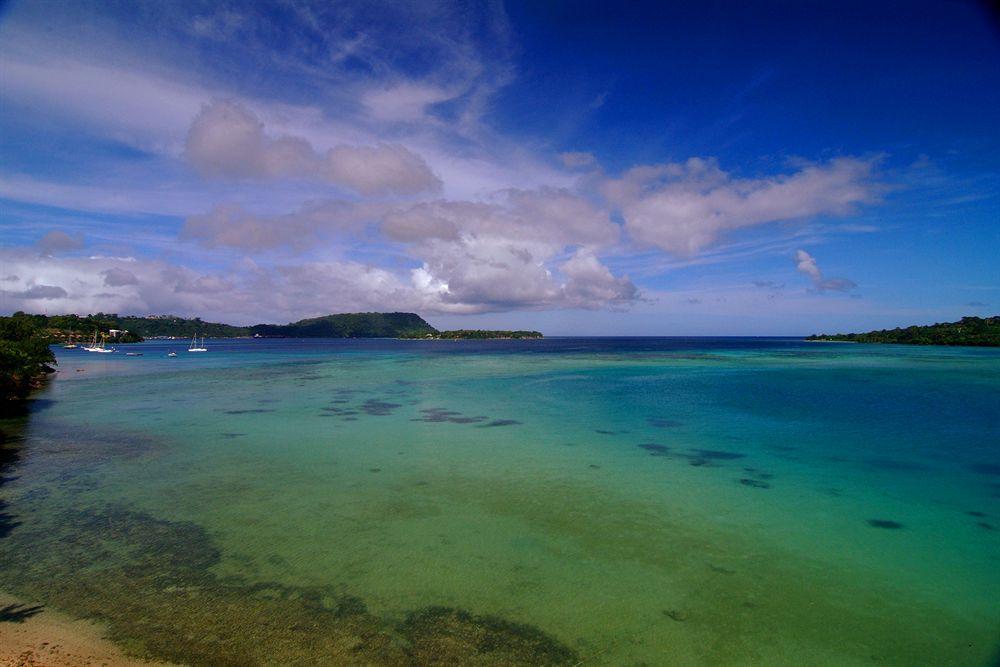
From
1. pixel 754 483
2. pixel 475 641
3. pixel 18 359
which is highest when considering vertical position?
pixel 18 359

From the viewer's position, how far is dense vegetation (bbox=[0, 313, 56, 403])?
28094 mm

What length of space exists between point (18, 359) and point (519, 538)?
114 ft

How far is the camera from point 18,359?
28.8 meters

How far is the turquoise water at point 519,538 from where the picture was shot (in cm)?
669

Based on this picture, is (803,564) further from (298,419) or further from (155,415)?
(155,415)

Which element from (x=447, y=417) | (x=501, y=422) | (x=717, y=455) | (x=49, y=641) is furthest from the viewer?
(x=447, y=417)

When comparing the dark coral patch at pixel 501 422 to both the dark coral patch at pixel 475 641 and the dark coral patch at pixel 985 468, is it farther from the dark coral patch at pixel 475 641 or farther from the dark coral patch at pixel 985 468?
the dark coral patch at pixel 985 468

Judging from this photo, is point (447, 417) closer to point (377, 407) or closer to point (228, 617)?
point (377, 407)

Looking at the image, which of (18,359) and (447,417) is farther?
(18,359)

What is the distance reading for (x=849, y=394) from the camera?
106 feet

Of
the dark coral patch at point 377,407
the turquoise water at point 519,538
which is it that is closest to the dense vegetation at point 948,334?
the turquoise water at point 519,538

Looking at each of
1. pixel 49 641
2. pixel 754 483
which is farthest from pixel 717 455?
pixel 49 641

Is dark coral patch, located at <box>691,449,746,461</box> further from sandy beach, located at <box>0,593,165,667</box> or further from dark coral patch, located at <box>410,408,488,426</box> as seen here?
sandy beach, located at <box>0,593,165,667</box>

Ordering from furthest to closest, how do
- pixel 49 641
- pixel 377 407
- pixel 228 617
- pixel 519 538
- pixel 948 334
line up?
1. pixel 948 334
2. pixel 377 407
3. pixel 519 538
4. pixel 228 617
5. pixel 49 641
